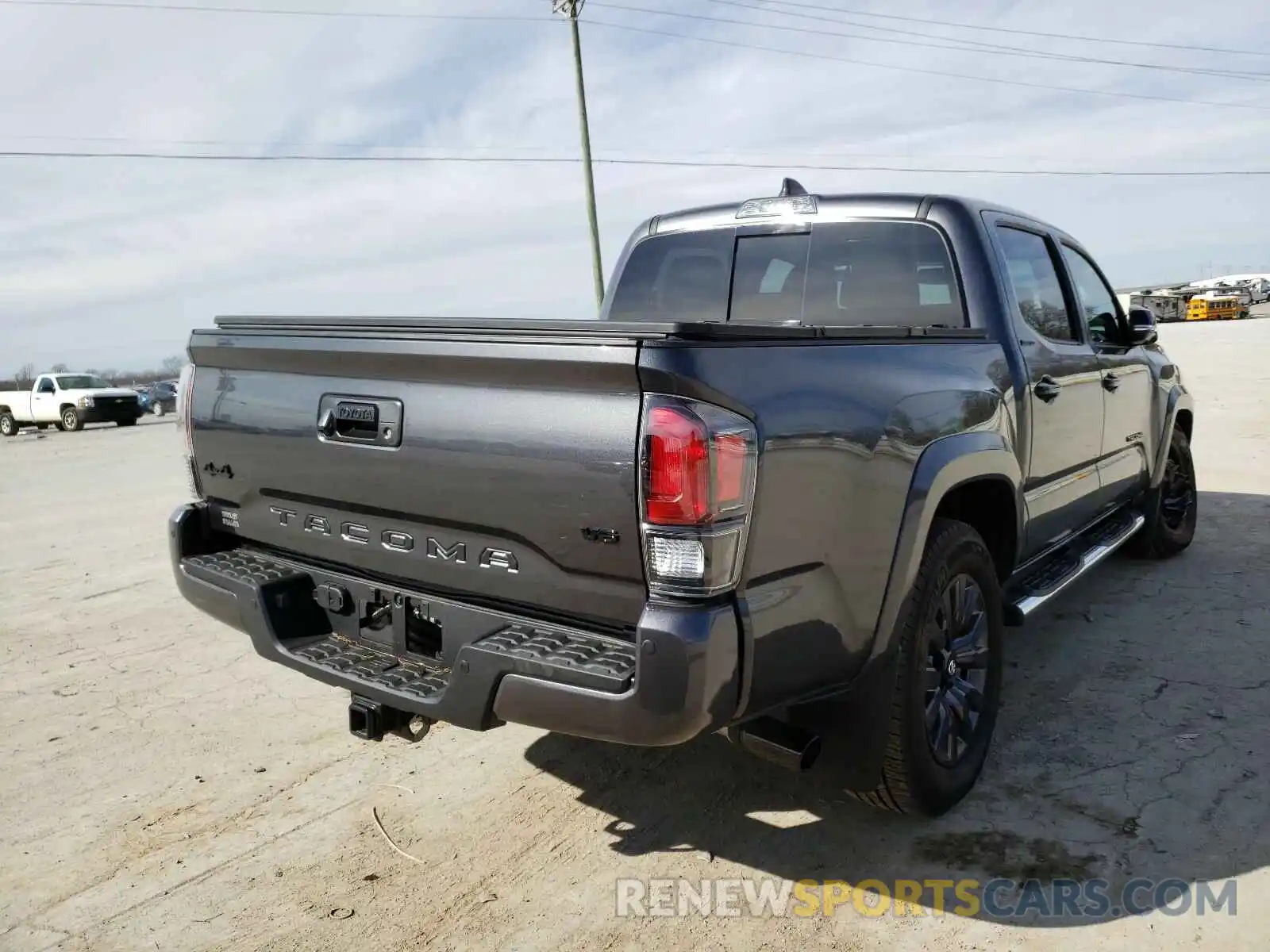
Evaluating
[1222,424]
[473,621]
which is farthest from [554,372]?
[1222,424]

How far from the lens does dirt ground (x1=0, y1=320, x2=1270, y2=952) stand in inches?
106

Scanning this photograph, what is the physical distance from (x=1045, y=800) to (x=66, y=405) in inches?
1217

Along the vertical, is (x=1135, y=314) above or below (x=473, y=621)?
above

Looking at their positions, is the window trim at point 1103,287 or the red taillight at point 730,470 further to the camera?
the window trim at point 1103,287

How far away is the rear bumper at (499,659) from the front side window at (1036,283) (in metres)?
2.48

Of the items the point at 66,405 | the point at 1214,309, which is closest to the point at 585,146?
the point at 66,405

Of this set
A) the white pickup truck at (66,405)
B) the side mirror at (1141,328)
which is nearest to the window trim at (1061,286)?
the side mirror at (1141,328)

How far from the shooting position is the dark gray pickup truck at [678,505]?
2277 mm

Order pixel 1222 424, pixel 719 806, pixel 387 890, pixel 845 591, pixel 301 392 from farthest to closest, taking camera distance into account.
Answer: pixel 1222 424
pixel 719 806
pixel 301 392
pixel 387 890
pixel 845 591

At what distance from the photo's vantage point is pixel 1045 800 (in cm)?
325

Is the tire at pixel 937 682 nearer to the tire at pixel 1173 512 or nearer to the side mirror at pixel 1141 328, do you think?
the side mirror at pixel 1141 328

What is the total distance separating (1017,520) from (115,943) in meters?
3.21

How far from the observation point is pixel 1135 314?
5.29 m

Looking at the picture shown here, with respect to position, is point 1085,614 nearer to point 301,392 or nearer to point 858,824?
point 858,824
